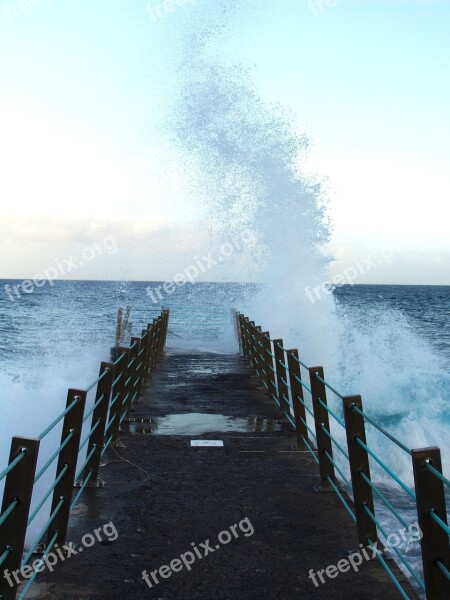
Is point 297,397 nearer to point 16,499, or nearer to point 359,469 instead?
point 359,469

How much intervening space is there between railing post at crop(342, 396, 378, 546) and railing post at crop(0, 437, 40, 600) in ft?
7.37

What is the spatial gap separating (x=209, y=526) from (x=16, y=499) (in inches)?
81.7

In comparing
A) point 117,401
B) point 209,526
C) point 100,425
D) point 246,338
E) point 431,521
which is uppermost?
point 431,521

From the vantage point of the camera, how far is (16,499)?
3100 mm

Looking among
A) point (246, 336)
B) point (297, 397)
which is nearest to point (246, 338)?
point (246, 336)

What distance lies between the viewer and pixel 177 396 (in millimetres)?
11297

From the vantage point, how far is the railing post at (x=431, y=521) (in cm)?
292

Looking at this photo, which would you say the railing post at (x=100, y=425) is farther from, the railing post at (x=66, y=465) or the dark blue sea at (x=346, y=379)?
the dark blue sea at (x=346, y=379)

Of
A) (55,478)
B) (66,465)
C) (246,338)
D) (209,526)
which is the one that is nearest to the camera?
(66,465)

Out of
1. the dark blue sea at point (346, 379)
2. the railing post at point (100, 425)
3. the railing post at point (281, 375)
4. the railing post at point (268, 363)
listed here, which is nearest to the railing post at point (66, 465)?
the railing post at point (100, 425)

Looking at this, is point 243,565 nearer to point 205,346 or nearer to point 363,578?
point 363,578

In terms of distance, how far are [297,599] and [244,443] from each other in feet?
13.3

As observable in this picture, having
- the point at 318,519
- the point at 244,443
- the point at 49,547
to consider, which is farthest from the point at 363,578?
the point at 244,443

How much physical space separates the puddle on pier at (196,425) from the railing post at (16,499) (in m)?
5.02
